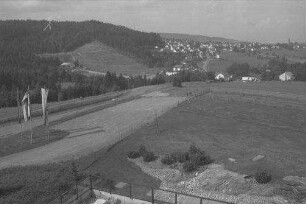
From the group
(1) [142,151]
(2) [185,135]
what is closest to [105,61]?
(2) [185,135]

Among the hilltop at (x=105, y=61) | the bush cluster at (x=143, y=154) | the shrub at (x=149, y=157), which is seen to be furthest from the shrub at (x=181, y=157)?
the hilltop at (x=105, y=61)

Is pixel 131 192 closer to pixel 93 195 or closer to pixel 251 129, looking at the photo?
pixel 93 195

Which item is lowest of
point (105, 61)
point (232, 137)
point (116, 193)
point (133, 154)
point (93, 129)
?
point (93, 129)

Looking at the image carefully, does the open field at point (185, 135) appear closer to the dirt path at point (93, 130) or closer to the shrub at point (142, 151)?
the dirt path at point (93, 130)

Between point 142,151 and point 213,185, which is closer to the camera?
point 213,185

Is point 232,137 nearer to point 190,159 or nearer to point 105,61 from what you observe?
point 190,159

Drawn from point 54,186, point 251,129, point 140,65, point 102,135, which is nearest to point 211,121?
point 251,129

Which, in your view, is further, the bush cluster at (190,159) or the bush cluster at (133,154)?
the bush cluster at (133,154)
